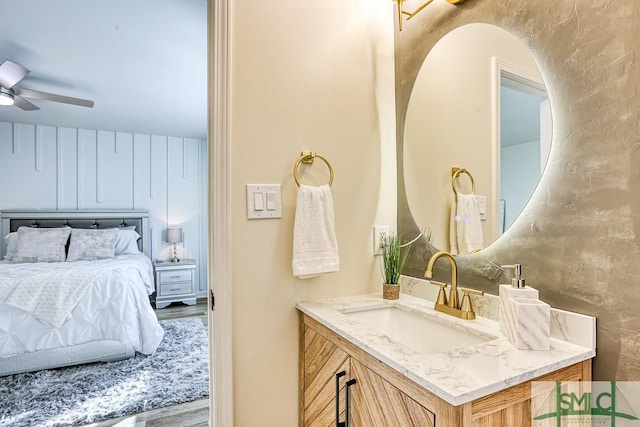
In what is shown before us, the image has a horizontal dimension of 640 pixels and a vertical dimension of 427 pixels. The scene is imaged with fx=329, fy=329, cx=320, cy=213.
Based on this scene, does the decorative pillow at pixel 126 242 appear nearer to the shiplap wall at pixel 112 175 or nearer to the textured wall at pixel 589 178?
the shiplap wall at pixel 112 175

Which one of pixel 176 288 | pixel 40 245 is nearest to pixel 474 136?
pixel 176 288

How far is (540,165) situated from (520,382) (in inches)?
24.4

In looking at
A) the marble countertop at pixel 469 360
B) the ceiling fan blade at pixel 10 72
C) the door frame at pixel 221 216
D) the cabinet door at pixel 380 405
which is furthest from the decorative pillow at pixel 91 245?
the cabinet door at pixel 380 405

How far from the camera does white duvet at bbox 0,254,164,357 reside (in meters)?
2.48

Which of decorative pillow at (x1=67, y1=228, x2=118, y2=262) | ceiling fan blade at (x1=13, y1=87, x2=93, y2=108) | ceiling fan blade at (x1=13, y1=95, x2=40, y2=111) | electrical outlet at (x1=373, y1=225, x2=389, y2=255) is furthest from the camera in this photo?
decorative pillow at (x1=67, y1=228, x2=118, y2=262)

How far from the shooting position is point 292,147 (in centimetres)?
131

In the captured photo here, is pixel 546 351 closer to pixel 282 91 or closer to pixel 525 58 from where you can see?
pixel 525 58

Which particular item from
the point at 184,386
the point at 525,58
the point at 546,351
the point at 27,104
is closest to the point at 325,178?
the point at 525,58

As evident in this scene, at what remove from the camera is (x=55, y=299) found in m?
2.56

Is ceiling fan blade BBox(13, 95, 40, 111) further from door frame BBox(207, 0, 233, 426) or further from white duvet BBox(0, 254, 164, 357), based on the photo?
door frame BBox(207, 0, 233, 426)

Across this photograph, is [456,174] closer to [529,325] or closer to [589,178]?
[589,178]

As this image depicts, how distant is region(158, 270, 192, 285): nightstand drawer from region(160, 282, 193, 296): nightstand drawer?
57mm

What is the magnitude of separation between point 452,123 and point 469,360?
0.89 m

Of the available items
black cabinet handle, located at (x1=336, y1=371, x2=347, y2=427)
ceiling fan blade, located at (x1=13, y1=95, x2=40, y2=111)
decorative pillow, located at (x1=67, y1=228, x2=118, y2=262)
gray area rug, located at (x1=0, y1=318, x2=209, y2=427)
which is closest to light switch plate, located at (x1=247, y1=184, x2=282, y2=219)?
black cabinet handle, located at (x1=336, y1=371, x2=347, y2=427)
